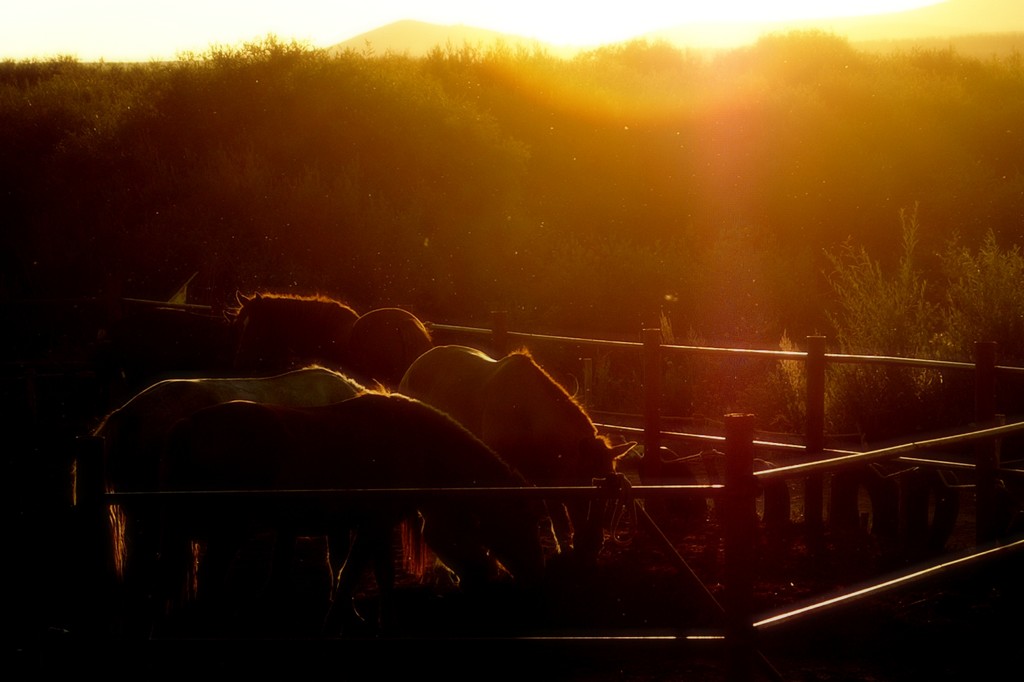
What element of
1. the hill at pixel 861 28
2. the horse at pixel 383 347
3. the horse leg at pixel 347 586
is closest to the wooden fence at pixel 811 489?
the horse leg at pixel 347 586

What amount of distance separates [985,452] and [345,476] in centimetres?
371

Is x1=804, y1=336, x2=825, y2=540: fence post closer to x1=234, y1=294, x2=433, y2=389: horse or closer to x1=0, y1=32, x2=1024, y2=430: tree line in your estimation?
x1=234, y1=294, x2=433, y2=389: horse

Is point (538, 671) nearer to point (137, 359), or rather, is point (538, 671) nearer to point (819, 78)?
point (137, 359)

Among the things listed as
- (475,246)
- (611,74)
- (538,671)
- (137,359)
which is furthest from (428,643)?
(611,74)

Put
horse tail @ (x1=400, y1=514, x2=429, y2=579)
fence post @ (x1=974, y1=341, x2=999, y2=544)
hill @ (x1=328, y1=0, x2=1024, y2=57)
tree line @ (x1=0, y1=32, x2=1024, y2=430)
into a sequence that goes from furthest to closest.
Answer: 1. hill @ (x1=328, y1=0, x2=1024, y2=57)
2. tree line @ (x1=0, y1=32, x2=1024, y2=430)
3. fence post @ (x1=974, y1=341, x2=999, y2=544)
4. horse tail @ (x1=400, y1=514, x2=429, y2=579)

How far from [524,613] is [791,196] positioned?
74.7 feet

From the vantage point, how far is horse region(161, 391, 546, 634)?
4648 millimetres

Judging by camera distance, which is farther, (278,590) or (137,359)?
(137,359)

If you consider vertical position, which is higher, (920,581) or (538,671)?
(920,581)

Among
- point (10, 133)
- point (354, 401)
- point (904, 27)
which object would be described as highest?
point (904, 27)

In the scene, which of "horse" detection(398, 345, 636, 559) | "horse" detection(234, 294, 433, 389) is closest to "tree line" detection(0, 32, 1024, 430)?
"horse" detection(234, 294, 433, 389)

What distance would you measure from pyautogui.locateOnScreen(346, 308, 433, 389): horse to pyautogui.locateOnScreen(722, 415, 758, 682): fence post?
5.64 m

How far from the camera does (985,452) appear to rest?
5910mm

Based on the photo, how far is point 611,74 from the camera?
3169 centimetres
